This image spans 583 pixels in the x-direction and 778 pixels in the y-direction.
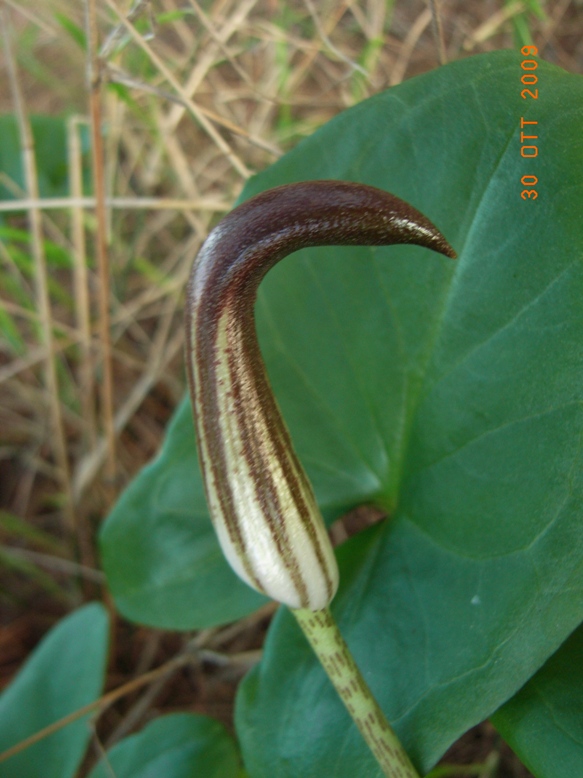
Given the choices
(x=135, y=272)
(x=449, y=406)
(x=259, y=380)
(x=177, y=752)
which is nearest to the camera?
(x=259, y=380)

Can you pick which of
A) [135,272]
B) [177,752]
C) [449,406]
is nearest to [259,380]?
[449,406]

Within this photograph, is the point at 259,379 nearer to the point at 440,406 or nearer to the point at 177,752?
the point at 440,406

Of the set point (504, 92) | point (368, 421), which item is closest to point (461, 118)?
point (504, 92)

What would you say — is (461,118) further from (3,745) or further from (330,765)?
(3,745)

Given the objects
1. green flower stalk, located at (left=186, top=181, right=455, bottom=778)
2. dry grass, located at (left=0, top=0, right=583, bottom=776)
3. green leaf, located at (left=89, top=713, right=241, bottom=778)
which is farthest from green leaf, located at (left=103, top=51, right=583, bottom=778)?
dry grass, located at (left=0, top=0, right=583, bottom=776)

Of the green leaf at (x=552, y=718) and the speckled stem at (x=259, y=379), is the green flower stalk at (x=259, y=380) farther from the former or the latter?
the green leaf at (x=552, y=718)
